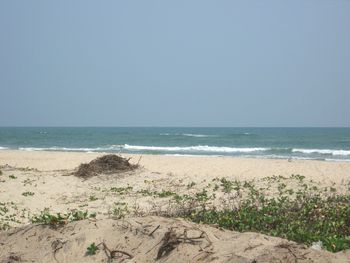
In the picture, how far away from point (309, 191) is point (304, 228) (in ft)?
14.1

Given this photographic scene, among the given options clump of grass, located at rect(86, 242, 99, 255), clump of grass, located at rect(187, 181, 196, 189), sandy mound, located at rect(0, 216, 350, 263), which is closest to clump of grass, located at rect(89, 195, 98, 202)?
clump of grass, located at rect(187, 181, 196, 189)

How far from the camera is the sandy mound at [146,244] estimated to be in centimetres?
434

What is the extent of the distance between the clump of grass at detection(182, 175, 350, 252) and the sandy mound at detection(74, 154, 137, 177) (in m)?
5.58

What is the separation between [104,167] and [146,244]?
32.5ft

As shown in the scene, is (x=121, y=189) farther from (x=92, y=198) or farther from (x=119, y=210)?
(x=119, y=210)

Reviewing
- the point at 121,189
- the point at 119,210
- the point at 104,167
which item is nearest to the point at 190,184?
the point at 121,189

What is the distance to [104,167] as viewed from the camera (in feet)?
48.7

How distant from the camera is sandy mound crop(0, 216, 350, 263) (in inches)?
171

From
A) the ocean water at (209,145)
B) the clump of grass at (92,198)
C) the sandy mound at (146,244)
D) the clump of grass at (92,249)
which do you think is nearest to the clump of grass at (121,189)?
the clump of grass at (92,198)

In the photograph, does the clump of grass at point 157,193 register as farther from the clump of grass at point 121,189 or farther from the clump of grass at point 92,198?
the clump of grass at point 92,198

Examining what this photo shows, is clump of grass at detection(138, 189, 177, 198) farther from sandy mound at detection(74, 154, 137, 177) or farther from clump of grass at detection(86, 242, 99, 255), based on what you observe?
clump of grass at detection(86, 242, 99, 255)

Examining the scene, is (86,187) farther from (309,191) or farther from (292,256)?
(292,256)

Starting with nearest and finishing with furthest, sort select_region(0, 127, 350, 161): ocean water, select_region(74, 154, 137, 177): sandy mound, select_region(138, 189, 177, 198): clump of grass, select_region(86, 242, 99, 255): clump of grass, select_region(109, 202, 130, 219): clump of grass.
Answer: select_region(86, 242, 99, 255): clump of grass < select_region(109, 202, 130, 219): clump of grass < select_region(138, 189, 177, 198): clump of grass < select_region(74, 154, 137, 177): sandy mound < select_region(0, 127, 350, 161): ocean water

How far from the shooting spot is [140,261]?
4949 millimetres
